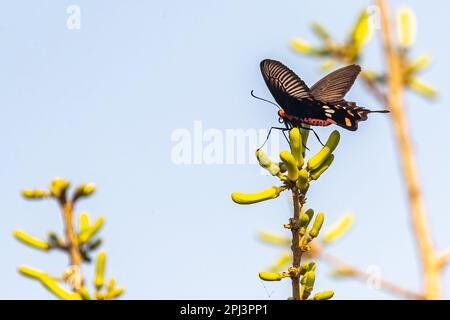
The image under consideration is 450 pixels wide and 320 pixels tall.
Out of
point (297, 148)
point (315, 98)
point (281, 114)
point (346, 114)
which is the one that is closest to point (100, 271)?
point (297, 148)

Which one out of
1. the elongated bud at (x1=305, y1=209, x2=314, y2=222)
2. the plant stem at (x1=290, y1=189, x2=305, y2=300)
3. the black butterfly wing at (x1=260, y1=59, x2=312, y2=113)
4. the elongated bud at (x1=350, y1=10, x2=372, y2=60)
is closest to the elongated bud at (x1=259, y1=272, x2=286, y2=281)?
the plant stem at (x1=290, y1=189, x2=305, y2=300)

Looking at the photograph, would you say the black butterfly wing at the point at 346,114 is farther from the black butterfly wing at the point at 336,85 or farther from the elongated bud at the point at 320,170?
the elongated bud at the point at 320,170

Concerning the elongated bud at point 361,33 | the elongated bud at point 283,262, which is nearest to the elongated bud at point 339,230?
the elongated bud at point 283,262

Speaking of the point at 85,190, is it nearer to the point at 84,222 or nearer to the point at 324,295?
the point at 84,222

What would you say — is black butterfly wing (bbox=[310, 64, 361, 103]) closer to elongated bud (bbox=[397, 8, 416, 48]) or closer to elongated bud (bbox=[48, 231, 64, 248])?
elongated bud (bbox=[397, 8, 416, 48])
